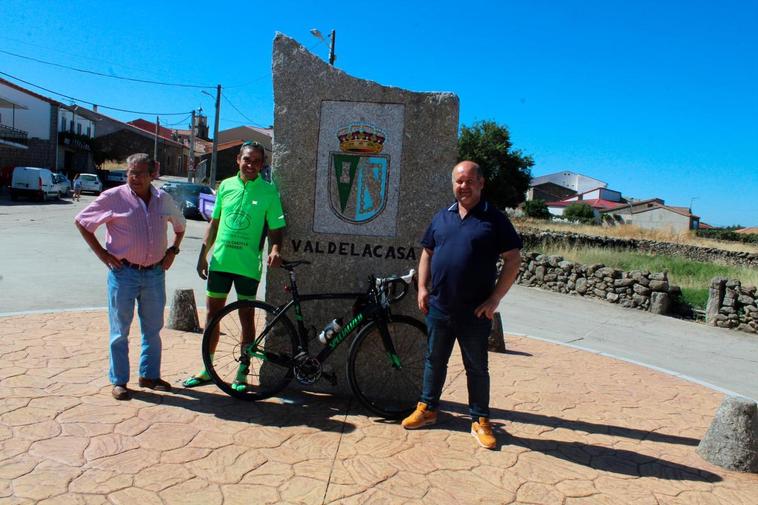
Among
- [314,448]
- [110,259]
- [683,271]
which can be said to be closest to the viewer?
[314,448]

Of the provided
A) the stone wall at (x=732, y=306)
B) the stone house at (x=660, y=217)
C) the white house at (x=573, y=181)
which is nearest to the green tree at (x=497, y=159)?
the stone house at (x=660, y=217)

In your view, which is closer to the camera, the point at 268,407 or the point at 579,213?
the point at 268,407

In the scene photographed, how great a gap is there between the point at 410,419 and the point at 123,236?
2.39 m

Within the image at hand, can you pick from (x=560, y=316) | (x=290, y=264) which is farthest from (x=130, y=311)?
(x=560, y=316)

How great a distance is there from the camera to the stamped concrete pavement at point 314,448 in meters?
3.23

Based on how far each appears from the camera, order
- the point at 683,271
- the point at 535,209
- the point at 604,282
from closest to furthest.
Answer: the point at 604,282
the point at 683,271
the point at 535,209

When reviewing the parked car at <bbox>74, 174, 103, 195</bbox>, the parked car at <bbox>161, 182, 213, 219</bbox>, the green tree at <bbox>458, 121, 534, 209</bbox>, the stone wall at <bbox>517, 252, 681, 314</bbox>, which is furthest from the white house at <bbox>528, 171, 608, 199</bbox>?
the stone wall at <bbox>517, 252, 681, 314</bbox>

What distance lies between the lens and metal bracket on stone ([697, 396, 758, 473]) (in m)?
3.93

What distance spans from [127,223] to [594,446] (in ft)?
11.9

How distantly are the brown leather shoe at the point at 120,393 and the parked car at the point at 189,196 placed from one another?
19247 mm

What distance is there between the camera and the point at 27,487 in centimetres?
303

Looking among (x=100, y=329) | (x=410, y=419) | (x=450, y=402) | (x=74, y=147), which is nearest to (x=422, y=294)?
(x=410, y=419)

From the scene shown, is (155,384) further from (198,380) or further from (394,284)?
(394,284)

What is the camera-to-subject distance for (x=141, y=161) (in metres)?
4.18
